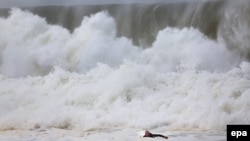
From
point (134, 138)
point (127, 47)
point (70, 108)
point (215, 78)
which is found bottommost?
point (134, 138)

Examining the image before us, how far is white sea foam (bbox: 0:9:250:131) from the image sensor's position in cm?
328

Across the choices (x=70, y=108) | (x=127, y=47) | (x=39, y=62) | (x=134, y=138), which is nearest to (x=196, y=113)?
(x=134, y=138)

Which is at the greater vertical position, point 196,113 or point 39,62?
point 39,62

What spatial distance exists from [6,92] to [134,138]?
1.08 meters

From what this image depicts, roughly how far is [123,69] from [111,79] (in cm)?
12

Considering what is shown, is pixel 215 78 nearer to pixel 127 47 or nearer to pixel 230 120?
pixel 230 120

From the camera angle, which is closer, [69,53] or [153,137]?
[153,137]

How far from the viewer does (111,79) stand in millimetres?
3461

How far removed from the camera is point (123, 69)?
3449 mm

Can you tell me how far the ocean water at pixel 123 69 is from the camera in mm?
3285

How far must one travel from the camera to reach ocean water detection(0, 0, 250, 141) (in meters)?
3.29

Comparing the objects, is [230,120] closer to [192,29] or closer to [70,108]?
[192,29]

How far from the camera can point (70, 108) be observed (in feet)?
11.4

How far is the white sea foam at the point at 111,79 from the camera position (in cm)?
Answer: 328
